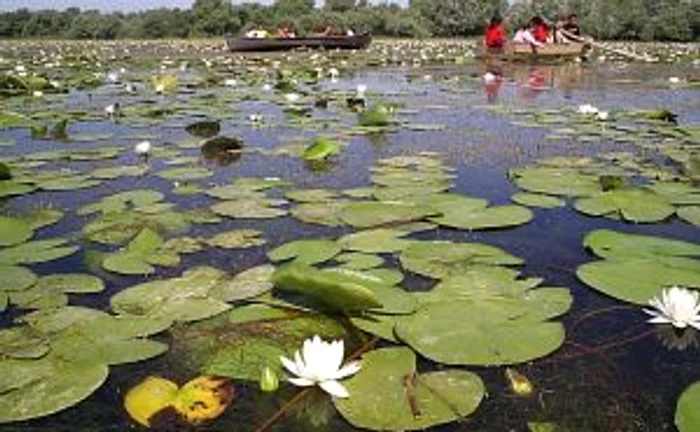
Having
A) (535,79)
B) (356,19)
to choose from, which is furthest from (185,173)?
(356,19)

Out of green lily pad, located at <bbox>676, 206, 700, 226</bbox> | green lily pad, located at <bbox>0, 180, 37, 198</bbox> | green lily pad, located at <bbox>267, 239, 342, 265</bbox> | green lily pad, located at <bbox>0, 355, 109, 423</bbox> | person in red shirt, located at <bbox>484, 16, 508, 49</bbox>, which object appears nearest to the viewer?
green lily pad, located at <bbox>0, 355, 109, 423</bbox>

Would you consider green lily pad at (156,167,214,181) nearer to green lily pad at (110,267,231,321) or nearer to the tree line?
green lily pad at (110,267,231,321)

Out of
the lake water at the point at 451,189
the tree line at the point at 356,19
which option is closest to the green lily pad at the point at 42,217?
the lake water at the point at 451,189

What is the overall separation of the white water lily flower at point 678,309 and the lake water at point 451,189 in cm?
5

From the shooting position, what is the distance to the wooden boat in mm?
17203

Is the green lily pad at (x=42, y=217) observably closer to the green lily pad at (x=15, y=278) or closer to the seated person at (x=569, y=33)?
the green lily pad at (x=15, y=278)

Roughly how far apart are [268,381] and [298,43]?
1722cm

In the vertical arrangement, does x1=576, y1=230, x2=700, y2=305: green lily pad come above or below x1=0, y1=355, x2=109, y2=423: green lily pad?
above

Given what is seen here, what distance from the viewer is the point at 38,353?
5.31ft

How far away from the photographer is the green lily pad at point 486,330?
62.6 inches

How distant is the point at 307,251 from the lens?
2297mm

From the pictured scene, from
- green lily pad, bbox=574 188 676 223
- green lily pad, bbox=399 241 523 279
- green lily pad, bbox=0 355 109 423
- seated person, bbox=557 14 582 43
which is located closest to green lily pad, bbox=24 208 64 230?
green lily pad, bbox=0 355 109 423

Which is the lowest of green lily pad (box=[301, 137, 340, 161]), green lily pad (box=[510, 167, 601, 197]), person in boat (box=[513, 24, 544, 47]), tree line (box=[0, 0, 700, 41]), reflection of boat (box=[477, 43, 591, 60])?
green lily pad (box=[510, 167, 601, 197])

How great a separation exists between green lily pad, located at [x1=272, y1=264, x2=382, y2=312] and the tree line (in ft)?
79.9
